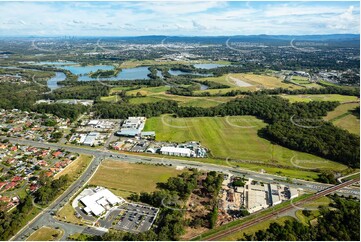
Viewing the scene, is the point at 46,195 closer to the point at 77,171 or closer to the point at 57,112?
the point at 77,171

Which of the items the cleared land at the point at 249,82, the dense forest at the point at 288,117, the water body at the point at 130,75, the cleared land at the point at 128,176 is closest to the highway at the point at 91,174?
the cleared land at the point at 128,176

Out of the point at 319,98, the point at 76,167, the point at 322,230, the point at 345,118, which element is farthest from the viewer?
the point at 319,98

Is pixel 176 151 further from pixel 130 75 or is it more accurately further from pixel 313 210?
pixel 130 75

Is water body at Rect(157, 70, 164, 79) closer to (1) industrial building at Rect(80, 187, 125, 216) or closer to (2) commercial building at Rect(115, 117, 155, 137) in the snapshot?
(2) commercial building at Rect(115, 117, 155, 137)

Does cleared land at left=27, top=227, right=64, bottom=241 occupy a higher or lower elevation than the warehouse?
lower

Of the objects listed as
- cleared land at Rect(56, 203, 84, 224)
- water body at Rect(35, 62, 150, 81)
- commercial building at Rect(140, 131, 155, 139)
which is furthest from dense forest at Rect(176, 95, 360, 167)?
water body at Rect(35, 62, 150, 81)

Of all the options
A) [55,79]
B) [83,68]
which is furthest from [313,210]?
[83,68]
